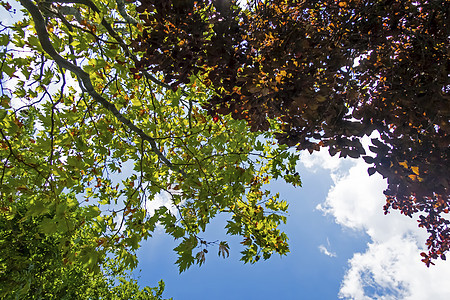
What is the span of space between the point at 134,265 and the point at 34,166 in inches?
72.6

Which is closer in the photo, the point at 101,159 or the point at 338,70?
the point at 338,70

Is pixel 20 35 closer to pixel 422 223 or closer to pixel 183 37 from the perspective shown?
pixel 183 37

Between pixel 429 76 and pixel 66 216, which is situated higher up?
pixel 429 76

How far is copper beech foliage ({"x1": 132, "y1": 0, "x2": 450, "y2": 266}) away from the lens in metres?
2.05

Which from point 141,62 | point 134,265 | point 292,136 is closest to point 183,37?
point 141,62

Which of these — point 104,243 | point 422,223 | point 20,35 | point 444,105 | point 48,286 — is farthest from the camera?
point 48,286

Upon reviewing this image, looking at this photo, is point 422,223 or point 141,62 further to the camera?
point 422,223

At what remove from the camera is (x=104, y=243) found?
9.61ft

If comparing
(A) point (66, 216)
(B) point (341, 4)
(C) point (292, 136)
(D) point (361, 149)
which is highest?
(B) point (341, 4)

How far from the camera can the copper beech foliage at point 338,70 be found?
205cm

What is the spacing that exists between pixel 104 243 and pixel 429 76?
3986 millimetres

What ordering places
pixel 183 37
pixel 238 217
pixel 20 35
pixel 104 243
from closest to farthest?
pixel 183 37 → pixel 104 243 → pixel 20 35 → pixel 238 217

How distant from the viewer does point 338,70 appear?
240cm

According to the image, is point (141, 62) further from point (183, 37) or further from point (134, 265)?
point (134, 265)
